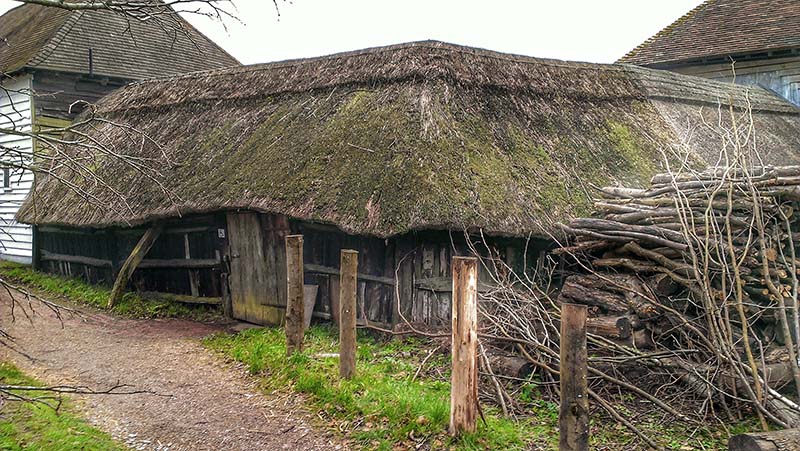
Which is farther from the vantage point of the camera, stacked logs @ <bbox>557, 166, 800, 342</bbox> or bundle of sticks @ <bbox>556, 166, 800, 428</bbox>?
stacked logs @ <bbox>557, 166, 800, 342</bbox>

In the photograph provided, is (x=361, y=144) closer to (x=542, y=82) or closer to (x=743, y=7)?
(x=542, y=82)

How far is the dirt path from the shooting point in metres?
6.58

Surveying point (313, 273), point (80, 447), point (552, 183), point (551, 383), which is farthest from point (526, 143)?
point (80, 447)

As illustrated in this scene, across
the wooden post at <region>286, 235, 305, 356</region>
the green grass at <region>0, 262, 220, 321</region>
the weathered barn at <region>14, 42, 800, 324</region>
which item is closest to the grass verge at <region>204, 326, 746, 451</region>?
the wooden post at <region>286, 235, 305, 356</region>

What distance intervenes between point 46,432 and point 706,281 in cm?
616

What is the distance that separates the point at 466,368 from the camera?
589 cm

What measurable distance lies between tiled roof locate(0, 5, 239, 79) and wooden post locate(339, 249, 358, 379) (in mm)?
10411

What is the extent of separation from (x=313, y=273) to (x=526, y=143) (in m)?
3.79

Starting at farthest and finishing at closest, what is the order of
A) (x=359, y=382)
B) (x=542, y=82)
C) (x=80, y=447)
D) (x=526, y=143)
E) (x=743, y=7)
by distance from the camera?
(x=743, y=7) < (x=542, y=82) < (x=526, y=143) < (x=359, y=382) < (x=80, y=447)

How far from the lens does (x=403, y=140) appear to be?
9.84 metres

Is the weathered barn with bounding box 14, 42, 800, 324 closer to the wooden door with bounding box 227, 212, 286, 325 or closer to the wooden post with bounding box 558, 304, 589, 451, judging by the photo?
the wooden door with bounding box 227, 212, 286, 325

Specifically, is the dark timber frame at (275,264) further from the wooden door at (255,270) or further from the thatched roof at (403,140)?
the thatched roof at (403,140)

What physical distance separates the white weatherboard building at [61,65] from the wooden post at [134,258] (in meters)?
4.57

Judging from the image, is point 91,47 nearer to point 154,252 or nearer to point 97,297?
point 154,252
